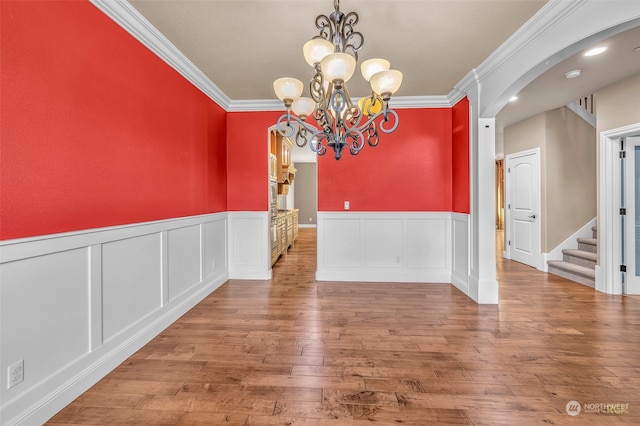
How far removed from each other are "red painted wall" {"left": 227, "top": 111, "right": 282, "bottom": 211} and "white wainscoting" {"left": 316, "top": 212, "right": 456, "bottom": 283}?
3.49ft

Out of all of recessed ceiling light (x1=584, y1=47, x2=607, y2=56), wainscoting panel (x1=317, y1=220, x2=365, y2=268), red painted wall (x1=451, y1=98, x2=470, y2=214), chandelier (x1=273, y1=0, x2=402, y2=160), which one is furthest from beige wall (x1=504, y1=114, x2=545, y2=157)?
chandelier (x1=273, y1=0, x2=402, y2=160)

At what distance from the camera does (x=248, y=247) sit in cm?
459

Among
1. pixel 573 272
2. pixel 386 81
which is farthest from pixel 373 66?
pixel 573 272

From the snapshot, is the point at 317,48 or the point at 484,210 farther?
the point at 484,210

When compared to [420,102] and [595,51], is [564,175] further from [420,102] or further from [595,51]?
[420,102]

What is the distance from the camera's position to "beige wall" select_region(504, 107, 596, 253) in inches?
195

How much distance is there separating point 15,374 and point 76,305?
0.43 metres

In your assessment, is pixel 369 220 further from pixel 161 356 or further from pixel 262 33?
pixel 161 356

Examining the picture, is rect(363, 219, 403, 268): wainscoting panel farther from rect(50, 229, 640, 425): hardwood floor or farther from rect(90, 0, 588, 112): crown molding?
rect(90, 0, 588, 112): crown molding

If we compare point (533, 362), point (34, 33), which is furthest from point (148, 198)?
point (533, 362)

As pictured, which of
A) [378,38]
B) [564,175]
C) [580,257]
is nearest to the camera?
[378,38]

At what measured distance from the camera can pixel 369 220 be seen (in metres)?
4.50

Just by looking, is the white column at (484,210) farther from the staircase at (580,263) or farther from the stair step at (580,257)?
the stair step at (580,257)

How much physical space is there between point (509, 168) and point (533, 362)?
15.2 ft
